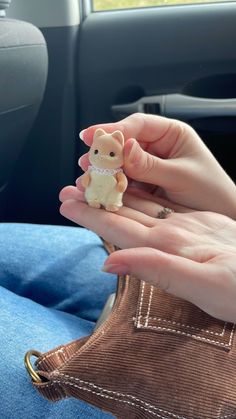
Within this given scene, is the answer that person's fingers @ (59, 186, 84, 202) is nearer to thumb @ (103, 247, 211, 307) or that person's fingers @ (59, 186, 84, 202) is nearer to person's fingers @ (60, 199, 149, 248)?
person's fingers @ (60, 199, 149, 248)

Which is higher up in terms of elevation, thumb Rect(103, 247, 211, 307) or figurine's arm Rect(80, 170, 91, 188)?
figurine's arm Rect(80, 170, 91, 188)

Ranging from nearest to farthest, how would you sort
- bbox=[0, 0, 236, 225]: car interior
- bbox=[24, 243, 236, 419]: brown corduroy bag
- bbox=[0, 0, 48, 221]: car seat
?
bbox=[24, 243, 236, 419]: brown corduroy bag → bbox=[0, 0, 48, 221]: car seat → bbox=[0, 0, 236, 225]: car interior

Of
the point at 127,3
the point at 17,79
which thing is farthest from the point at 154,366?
the point at 127,3

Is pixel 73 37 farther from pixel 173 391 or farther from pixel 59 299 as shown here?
pixel 173 391

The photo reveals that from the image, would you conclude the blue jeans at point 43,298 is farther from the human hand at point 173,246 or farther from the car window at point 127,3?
the car window at point 127,3

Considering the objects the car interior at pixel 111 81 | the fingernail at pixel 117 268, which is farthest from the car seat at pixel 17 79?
the fingernail at pixel 117 268

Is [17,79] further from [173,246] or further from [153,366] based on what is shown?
[153,366]

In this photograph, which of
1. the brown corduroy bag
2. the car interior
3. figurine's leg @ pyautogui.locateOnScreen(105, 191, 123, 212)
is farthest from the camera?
the car interior

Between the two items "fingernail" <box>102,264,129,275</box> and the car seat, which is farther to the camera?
the car seat

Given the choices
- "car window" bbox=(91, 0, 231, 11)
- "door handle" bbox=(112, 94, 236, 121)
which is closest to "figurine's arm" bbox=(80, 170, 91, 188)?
"door handle" bbox=(112, 94, 236, 121)
